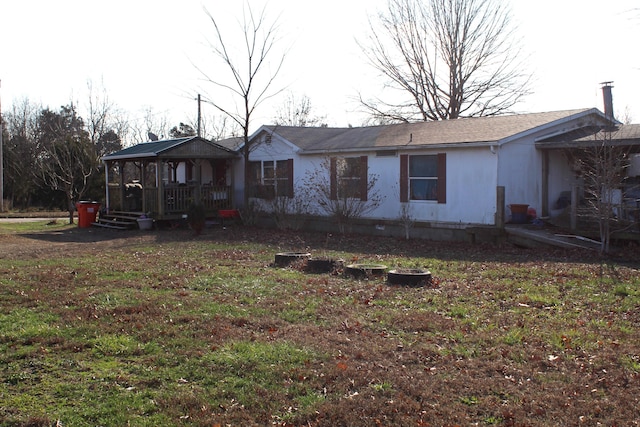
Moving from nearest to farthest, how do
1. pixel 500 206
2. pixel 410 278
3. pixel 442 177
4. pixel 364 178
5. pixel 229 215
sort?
pixel 410 278 → pixel 500 206 → pixel 442 177 → pixel 364 178 → pixel 229 215

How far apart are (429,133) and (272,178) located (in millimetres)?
6635

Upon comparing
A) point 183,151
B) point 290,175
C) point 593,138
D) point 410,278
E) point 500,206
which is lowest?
point 410,278

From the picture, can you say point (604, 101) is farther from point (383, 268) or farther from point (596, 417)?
point (596, 417)

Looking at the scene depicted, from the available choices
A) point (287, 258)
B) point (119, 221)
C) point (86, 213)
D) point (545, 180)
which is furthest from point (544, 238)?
point (86, 213)

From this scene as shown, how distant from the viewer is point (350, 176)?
65.0 feet

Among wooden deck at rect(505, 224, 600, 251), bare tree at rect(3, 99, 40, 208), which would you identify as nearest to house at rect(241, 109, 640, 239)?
wooden deck at rect(505, 224, 600, 251)

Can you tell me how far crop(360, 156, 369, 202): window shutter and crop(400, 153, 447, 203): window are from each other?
1.32 meters

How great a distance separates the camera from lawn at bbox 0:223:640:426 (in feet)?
15.8

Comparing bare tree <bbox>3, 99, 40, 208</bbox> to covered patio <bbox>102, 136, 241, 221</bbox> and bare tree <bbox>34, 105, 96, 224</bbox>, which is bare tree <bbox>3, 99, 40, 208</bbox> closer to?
bare tree <bbox>34, 105, 96, 224</bbox>

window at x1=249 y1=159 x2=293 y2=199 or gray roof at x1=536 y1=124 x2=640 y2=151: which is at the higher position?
gray roof at x1=536 y1=124 x2=640 y2=151

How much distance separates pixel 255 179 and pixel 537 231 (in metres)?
A: 11.9

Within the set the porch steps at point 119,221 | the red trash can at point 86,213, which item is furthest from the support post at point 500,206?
the red trash can at point 86,213

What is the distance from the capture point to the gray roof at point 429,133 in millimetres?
17172

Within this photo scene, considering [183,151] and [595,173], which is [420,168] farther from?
[183,151]
